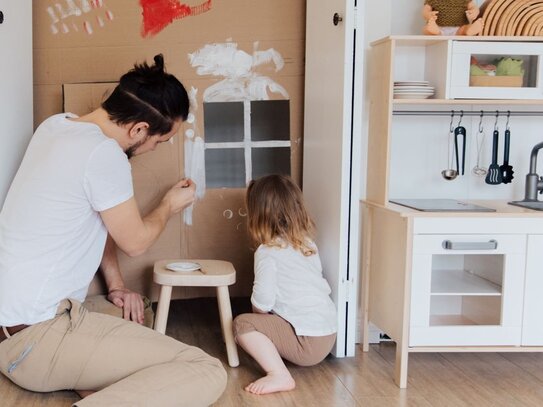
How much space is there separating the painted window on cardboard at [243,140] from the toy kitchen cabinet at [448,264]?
1.26ft

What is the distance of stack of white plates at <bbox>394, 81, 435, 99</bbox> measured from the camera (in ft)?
7.59

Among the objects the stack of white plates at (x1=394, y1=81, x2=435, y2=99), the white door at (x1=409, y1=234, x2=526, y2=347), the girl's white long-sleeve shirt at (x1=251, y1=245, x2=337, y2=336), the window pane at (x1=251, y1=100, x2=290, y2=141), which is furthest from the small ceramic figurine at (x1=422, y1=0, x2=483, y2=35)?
the girl's white long-sleeve shirt at (x1=251, y1=245, x2=337, y2=336)

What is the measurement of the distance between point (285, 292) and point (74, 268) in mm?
660

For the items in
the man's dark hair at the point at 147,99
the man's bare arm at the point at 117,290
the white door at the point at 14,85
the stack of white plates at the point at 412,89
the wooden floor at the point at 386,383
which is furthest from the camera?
the stack of white plates at the point at 412,89

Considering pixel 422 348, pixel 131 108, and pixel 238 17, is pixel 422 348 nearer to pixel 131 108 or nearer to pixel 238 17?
pixel 131 108

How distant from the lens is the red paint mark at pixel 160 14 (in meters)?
2.46

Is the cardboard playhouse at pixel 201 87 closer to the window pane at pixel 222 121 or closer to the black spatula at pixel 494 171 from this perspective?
the window pane at pixel 222 121

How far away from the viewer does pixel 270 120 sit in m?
2.57

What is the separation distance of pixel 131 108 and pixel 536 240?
1.27 metres

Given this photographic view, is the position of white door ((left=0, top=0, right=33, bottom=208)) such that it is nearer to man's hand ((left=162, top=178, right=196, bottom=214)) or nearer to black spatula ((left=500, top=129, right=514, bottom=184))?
man's hand ((left=162, top=178, right=196, bottom=214))

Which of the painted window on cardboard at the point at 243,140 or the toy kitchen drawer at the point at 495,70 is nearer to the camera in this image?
the toy kitchen drawer at the point at 495,70

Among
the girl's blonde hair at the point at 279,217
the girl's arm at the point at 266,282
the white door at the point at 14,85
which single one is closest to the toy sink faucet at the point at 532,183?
the girl's blonde hair at the point at 279,217

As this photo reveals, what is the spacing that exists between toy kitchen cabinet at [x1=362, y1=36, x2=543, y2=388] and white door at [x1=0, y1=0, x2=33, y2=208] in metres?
1.17

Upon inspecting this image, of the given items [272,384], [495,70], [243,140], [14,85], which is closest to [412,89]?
[495,70]
